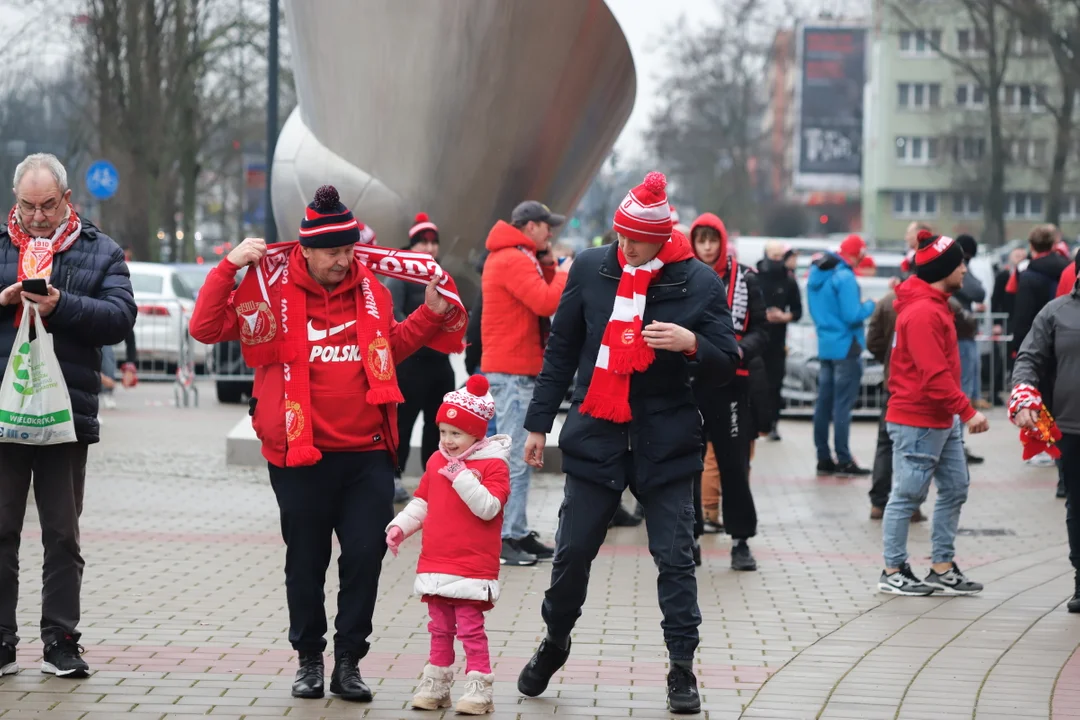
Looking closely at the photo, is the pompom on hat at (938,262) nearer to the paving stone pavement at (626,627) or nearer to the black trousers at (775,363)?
the paving stone pavement at (626,627)

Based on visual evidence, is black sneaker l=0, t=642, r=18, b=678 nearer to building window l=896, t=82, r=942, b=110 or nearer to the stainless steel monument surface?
the stainless steel monument surface

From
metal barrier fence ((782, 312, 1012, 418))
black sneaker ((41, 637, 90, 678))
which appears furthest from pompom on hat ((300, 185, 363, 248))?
metal barrier fence ((782, 312, 1012, 418))

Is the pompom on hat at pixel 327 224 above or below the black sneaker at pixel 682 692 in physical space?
above

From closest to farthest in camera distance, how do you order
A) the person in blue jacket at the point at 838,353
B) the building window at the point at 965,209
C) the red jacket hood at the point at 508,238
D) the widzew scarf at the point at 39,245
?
the widzew scarf at the point at 39,245, the red jacket hood at the point at 508,238, the person in blue jacket at the point at 838,353, the building window at the point at 965,209

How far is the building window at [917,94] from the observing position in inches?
3590

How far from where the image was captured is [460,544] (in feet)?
18.3

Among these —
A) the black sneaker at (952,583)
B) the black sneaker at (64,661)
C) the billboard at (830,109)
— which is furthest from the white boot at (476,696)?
the billboard at (830,109)

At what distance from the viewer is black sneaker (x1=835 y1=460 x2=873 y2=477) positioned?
13.2 meters

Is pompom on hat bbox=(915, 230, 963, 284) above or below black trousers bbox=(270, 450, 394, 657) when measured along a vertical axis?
above

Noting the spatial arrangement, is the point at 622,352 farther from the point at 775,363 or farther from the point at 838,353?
the point at 775,363

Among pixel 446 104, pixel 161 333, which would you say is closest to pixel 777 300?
pixel 446 104

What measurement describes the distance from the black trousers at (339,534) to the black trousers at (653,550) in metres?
0.64

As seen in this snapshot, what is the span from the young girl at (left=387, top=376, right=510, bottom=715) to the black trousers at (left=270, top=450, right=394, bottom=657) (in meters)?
0.18

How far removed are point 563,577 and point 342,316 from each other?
1.19 meters
